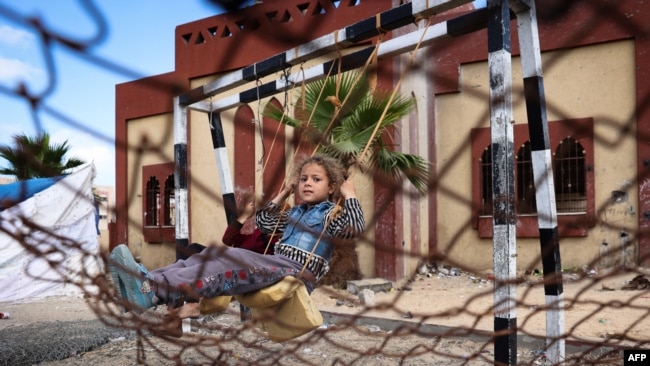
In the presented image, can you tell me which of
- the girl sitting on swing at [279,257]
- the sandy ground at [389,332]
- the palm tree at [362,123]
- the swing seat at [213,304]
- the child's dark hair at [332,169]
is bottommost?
the sandy ground at [389,332]

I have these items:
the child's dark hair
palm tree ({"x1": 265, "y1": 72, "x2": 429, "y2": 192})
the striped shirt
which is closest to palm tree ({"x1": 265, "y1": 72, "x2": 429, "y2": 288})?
palm tree ({"x1": 265, "y1": 72, "x2": 429, "y2": 192})

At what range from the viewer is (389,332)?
346 centimetres

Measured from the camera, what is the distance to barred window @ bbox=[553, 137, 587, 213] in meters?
6.34

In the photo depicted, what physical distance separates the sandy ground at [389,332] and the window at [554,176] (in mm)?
789

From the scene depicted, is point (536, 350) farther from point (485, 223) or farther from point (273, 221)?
point (485, 223)

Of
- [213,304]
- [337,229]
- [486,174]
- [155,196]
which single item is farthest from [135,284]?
Answer: [155,196]

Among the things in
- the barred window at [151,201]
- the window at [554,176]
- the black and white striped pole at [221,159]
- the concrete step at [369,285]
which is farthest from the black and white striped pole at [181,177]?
the barred window at [151,201]

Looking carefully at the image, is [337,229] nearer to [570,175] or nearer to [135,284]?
[135,284]

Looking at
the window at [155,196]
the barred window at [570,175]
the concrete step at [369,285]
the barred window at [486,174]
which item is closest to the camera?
the concrete step at [369,285]

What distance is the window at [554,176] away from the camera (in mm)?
6219

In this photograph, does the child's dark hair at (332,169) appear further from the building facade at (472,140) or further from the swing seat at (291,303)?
the building facade at (472,140)

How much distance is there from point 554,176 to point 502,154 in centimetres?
465

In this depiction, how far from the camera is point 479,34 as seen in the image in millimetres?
6746

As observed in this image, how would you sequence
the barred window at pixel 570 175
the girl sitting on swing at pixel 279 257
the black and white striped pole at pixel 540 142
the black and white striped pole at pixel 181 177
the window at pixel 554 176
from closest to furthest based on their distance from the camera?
the girl sitting on swing at pixel 279 257 → the black and white striped pole at pixel 540 142 → the black and white striped pole at pixel 181 177 → the window at pixel 554 176 → the barred window at pixel 570 175
